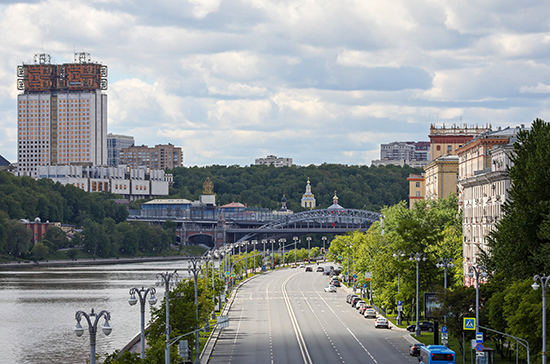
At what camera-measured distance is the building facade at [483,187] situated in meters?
91.4

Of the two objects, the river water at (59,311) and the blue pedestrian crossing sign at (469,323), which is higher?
the blue pedestrian crossing sign at (469,323)

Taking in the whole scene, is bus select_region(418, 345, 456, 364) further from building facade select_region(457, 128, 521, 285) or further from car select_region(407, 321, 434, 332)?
building facade select_region(457, 128, 521, 285)

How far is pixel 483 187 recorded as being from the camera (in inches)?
3883

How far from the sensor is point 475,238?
10031 centimetres

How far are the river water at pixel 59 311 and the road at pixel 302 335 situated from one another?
10845mm

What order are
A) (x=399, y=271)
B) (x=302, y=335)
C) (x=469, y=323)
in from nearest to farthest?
1. (x=469, y=323)
2. (x=302, y=335)
3. (x=399, y=271)

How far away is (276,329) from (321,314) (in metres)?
16.4

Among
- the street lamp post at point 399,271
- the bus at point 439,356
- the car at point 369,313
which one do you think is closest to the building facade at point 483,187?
the street lamp post at point 399,271

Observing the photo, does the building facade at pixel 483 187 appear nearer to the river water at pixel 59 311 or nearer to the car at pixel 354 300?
the car at pixel 354 300

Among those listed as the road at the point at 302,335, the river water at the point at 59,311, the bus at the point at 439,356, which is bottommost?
the river water at the point at 59,311

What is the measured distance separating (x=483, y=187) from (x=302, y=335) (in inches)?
1163

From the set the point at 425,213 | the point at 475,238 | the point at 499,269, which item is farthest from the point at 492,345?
the point at 425,213

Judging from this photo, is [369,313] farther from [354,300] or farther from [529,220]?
[529,220]

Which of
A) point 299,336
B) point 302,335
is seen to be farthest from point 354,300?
point 299,336
